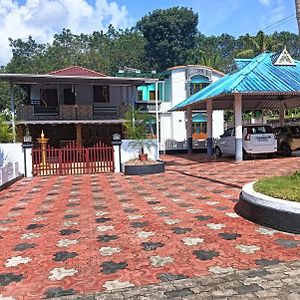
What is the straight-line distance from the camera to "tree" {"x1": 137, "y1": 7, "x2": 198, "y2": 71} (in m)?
59.6

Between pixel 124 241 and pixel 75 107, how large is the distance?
17364mm

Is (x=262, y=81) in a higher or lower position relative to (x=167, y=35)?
lower

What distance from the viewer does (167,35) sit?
6084cm

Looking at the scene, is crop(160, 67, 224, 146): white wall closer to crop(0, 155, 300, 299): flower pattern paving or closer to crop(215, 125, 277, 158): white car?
crop(215, 125, 277, 158): white car

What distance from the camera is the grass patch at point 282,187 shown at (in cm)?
569

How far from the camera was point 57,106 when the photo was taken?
23188 mm

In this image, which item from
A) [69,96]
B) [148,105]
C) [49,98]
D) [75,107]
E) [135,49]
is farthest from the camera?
[135,49]

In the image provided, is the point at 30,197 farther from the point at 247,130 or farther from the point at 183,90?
the point at 183,90

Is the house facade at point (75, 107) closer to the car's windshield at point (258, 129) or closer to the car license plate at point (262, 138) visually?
the car's windshield at point (258, 129)

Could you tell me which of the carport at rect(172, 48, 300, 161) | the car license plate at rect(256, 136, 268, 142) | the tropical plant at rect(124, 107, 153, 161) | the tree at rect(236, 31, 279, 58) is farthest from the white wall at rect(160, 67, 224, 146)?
the tropical plant at rect(124, 107, 153, 161)

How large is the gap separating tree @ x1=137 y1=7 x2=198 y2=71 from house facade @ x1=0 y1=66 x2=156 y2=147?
3550 cm

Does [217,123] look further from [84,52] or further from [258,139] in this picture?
[84,52]

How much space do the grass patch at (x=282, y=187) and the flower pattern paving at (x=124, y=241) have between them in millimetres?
574

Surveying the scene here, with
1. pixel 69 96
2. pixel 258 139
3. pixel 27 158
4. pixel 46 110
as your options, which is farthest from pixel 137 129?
pixel 69 96
